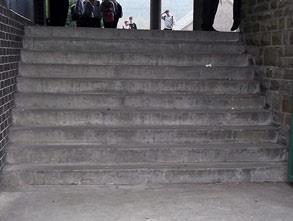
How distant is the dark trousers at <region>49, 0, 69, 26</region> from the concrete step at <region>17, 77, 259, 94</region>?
3.32m

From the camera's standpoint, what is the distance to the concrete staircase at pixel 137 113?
532 centimetres

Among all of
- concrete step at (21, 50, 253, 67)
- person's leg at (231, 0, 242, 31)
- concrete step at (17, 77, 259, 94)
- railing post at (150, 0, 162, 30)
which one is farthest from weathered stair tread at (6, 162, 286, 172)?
railing post at (150, 0, 162, 30)

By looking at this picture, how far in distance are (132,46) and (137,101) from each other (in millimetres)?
1153

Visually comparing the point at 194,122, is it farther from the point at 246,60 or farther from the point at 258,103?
the point at 246,60

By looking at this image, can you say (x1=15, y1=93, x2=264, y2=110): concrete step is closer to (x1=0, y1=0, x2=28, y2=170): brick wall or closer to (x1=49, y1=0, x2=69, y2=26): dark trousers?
(x1=0, y1=0, x2=28, y2=170): brick wall

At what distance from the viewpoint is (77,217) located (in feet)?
14.2

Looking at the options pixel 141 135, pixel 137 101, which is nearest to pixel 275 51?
pixel 137 101

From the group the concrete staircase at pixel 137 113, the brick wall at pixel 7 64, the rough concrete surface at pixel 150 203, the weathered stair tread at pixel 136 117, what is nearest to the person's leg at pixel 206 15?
the concrete staircase at pixel 137 113

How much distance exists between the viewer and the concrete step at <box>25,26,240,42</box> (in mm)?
7062

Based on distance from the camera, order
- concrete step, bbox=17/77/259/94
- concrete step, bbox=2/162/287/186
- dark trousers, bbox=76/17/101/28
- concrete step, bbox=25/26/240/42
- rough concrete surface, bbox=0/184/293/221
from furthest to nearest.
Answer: dark trousers, bbox=76/17/101/28 → concrete step, bbox=25/26/240/42 → concrete step, bbox=17/77/259/94 → concrete step, bbox=2/162/287/186 → rough concrete surface, bbox=0/184/293/221

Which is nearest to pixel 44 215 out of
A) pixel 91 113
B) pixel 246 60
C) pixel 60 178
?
pixel 60 178

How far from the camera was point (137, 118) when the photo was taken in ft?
19.2

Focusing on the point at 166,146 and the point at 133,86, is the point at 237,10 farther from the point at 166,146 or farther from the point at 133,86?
the point at 166,146

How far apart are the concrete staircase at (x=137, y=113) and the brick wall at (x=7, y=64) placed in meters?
0.16
